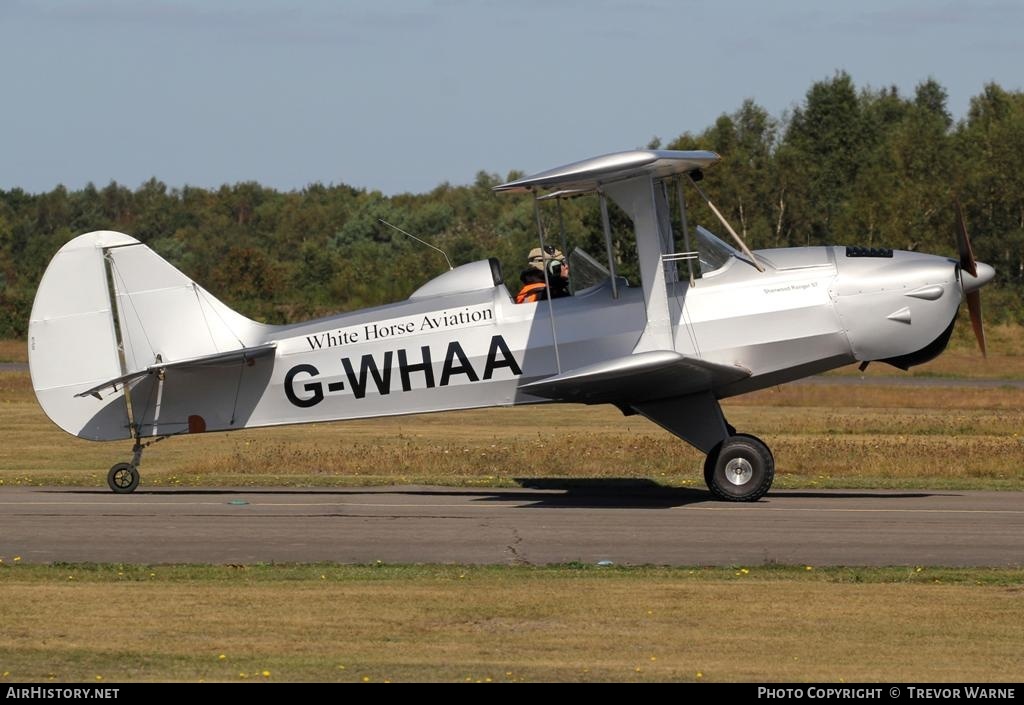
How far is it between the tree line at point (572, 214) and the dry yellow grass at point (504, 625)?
643 inches

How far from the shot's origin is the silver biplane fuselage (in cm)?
1573

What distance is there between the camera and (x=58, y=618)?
9859mm

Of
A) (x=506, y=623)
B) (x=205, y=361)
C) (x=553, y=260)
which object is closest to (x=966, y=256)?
(x=553, y=260)

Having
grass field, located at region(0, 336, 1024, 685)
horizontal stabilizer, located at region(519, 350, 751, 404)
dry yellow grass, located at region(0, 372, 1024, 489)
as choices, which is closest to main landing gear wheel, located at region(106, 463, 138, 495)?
dry yellow grass, located at region(0, 372, 1024, 489)

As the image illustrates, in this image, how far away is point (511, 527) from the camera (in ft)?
47.1

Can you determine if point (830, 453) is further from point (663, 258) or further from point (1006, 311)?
point (1006, 311)

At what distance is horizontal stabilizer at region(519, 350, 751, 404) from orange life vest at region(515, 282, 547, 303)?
3.35 feet

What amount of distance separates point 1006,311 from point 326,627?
47.4 m

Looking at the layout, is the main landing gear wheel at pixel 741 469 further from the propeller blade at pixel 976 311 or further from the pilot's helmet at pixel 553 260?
the propeller blade at pixel 976 311

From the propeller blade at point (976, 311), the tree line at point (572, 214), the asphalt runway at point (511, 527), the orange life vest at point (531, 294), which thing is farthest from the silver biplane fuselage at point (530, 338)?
the tree line at point (572, 214)

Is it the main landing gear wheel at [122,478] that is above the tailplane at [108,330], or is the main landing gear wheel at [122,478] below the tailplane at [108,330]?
below

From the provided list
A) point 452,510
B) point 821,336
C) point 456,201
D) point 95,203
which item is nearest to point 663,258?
point 821,336

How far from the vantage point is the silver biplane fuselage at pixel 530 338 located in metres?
15.7

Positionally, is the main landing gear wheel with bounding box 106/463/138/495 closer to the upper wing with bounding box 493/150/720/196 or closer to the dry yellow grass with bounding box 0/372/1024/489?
the dry yellow grass with bounding box 0/372/1024/489
